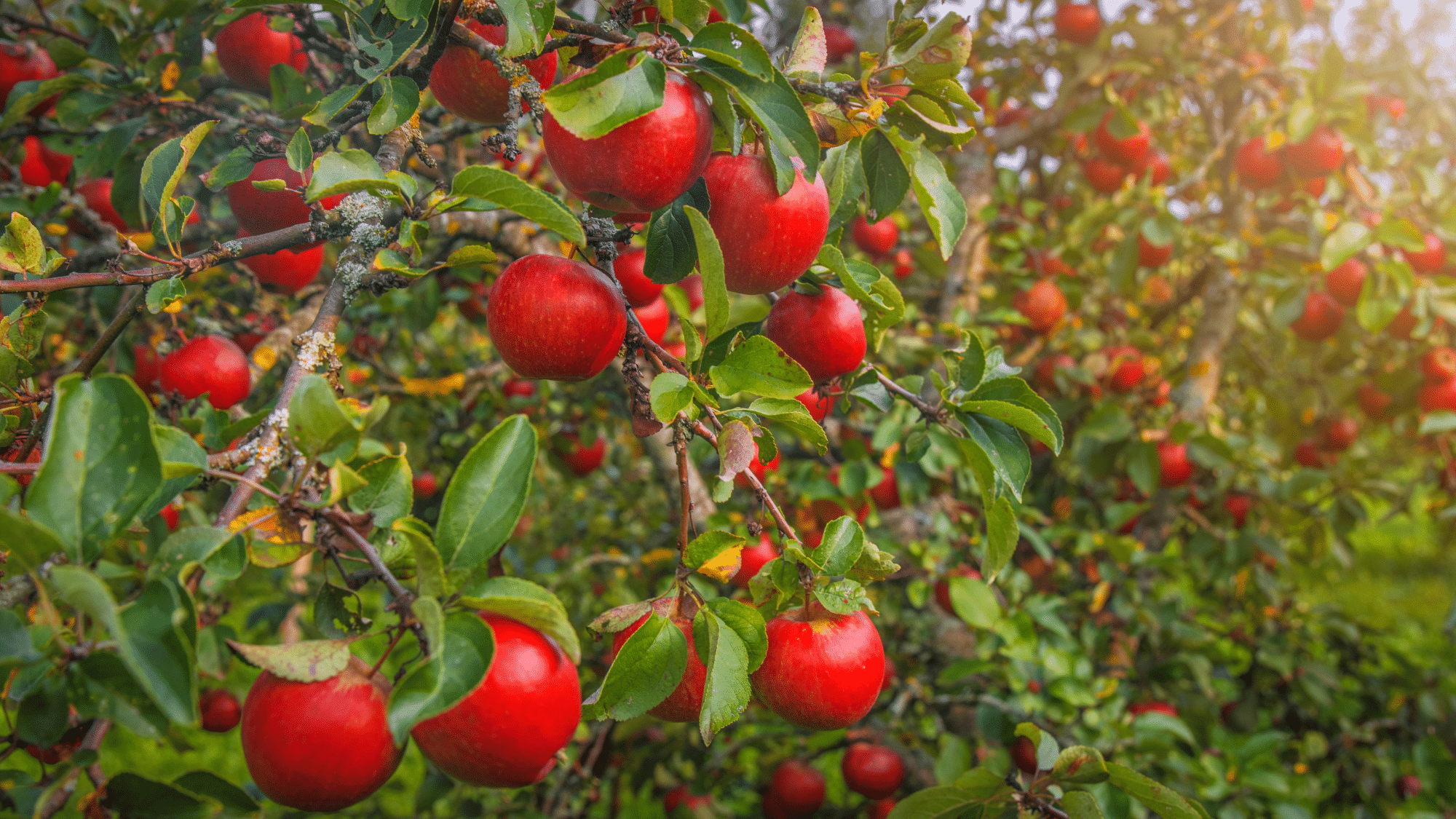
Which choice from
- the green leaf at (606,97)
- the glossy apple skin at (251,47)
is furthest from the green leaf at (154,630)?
the glossy apple skin at (251,47)

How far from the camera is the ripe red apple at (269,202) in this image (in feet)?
2.94

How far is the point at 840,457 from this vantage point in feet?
6.39

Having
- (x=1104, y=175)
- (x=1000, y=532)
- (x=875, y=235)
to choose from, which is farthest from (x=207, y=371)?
(x=1104, y=175)

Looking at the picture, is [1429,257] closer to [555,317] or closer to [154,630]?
[555,317]

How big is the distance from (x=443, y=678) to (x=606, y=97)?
1.45 ft

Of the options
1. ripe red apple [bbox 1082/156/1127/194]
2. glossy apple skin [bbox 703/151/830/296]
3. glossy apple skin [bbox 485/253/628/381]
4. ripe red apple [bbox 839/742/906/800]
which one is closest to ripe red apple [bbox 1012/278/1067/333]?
ripe red apple [bbox 1082/156/1127/194]

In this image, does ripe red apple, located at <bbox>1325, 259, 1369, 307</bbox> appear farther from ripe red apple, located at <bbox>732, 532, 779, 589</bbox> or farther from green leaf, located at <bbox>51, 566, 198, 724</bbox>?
green leaf, located at <bbox>51, 566, 198, 724</bbox>

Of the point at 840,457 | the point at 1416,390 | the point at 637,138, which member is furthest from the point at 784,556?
the point at 1416,390

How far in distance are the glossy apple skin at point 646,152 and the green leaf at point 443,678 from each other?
376 mm

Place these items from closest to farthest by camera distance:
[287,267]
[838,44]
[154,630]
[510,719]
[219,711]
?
[154,630]
[510,719]
[287,267]
[219,711]
[838,44]

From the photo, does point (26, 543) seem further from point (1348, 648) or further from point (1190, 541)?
point (1348, 648)

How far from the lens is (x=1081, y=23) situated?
7.97 ft

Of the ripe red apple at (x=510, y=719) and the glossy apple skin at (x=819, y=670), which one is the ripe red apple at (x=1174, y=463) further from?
the ripe red apple at (x=510, y=719)

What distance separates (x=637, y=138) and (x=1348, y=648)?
2.99 m
